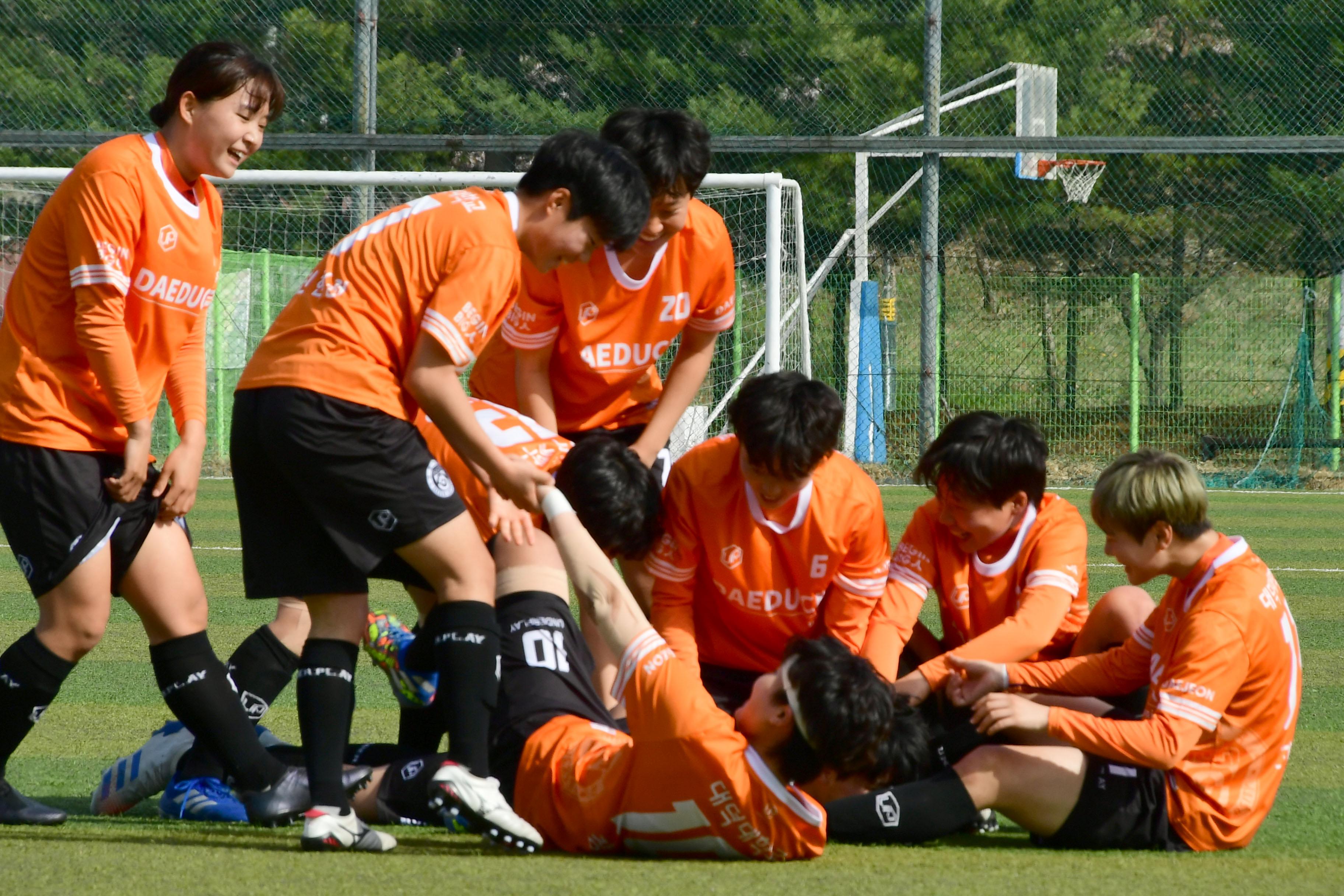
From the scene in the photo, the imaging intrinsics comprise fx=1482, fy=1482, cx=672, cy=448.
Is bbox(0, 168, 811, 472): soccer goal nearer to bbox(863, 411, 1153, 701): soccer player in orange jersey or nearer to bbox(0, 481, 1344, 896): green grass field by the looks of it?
bbox(863, 411, 1153, 701): soccer player in orange jersey

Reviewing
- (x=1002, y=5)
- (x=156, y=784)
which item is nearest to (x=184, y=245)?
(x=156, y=784)

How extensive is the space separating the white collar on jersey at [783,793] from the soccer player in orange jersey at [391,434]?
0.54 metres

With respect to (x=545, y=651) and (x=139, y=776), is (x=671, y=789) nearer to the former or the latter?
(x=545, y=651)

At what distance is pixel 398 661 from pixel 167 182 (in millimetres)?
1280

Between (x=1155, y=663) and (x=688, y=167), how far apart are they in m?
1.77

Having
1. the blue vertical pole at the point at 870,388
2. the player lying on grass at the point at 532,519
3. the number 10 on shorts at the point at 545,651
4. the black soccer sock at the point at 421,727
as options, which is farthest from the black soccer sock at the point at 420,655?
the blue vertical pole at the point at 870,388

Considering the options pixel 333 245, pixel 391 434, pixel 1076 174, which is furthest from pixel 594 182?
pixel 1076 174

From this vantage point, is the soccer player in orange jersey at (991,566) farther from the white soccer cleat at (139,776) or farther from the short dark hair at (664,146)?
the white soccer cleat at (139,776)

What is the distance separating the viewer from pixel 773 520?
3752mm

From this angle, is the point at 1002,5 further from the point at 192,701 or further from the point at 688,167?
the point at 192,701

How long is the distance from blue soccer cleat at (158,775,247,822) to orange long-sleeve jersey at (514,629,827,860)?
0.78 metres

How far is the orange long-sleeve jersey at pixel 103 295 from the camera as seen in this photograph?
124 inches

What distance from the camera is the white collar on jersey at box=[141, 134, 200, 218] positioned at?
3.29 metres

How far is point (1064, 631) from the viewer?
4043 millimetres
